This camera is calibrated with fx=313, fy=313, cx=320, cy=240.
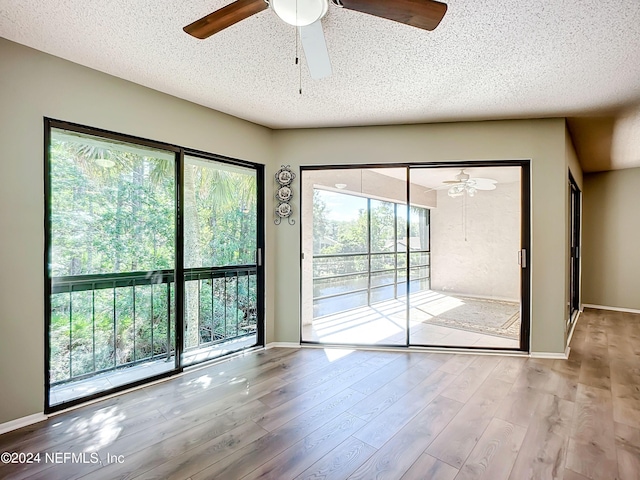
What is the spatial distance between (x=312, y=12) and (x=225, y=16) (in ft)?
1.33

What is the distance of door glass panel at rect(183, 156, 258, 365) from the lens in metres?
3.12

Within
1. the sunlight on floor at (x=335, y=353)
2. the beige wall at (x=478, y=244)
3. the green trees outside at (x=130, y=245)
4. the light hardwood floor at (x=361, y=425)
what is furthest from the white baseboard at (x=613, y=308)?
the green trees outside at (x=130, y=245)

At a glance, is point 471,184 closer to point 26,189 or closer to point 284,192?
point 284,192

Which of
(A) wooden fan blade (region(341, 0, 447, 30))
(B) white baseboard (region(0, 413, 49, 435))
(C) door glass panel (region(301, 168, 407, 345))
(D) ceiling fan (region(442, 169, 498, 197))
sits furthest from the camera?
(D) ceiling fan (region(442, 169, 498, 197))

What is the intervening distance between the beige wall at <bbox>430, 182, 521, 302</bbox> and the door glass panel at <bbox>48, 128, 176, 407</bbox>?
5.70 meters

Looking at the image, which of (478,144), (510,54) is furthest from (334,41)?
(478,144)

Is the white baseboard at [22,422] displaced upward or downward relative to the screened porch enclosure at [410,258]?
downward

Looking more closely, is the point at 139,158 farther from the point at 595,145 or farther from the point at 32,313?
the point at 595,145

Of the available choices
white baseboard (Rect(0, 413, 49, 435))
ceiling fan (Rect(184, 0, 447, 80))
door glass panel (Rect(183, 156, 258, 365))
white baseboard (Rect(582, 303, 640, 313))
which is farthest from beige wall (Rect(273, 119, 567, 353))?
white baseboard (Rect(582, 303, 640, 313))

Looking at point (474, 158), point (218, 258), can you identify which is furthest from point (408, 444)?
point (474, 158)

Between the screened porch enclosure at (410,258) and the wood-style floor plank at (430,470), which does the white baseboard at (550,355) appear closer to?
the screened porch enclosure at (410,258)

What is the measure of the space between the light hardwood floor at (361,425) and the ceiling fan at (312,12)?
7.37 feet

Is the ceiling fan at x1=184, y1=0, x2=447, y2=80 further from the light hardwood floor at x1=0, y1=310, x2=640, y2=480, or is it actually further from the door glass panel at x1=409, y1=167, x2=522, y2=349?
the door glass panel at x1=409, y1=167, x2=522, y2=349

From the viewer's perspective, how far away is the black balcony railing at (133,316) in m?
2.43
